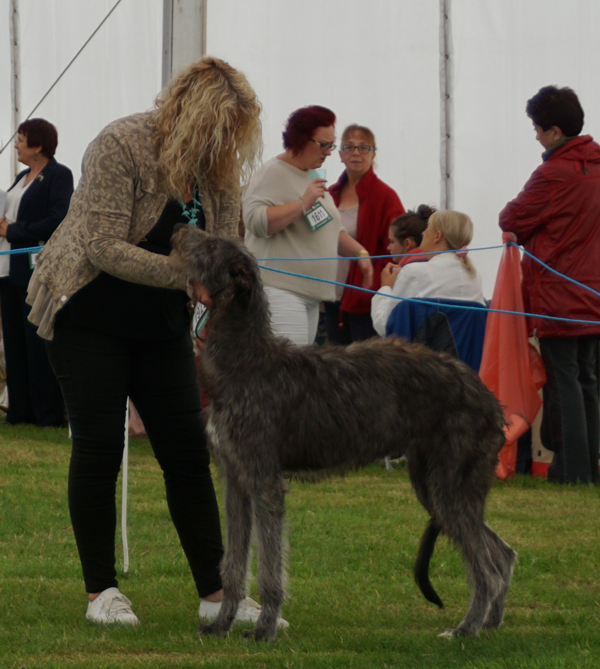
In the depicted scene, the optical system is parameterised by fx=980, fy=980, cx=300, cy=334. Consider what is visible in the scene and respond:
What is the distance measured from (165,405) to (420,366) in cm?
91

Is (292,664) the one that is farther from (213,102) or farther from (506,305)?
(506,305)

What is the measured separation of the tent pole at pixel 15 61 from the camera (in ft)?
32.2

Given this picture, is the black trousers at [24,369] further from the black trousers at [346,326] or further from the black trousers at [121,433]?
the black trousers at [121,433]

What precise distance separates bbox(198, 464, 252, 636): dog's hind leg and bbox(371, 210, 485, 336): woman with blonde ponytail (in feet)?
10.3

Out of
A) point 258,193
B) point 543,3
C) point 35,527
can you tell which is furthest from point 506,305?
point 35,527

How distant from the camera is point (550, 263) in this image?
20.1ft

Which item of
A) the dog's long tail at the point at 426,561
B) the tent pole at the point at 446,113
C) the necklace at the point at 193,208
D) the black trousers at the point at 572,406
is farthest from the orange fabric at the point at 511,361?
the necklace at the point at 193,208

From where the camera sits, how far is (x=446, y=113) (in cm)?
790

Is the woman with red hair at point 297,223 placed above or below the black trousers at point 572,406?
above

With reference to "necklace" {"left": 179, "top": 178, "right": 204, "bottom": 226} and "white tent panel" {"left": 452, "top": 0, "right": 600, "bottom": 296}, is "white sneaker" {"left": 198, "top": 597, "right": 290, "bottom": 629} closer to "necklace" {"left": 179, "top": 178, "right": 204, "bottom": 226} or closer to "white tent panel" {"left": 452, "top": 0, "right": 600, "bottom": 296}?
"necklace" {"left": 179, "top": 178, "right": 204, "bottom": 226}


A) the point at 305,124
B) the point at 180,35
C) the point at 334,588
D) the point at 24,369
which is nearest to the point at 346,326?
the point at 305,124

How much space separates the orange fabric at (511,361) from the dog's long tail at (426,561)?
267 centimetres

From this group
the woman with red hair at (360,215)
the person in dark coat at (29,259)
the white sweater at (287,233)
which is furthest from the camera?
the person in dark coat at (29,259)

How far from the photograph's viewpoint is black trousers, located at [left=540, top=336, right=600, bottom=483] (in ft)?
19.9
